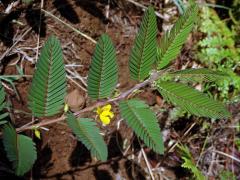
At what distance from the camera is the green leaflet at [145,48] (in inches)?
71.5

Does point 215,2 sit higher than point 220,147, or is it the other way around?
point 215,2

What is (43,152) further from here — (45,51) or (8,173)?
(45,51)

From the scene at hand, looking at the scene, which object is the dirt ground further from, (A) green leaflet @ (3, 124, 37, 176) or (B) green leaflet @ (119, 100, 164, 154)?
(B) green leaflet @ (119, 100, 164, 154)

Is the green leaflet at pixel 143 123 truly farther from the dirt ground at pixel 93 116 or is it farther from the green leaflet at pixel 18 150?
the dirt ground at pixel 93 116

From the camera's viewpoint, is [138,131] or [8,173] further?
[8,173]

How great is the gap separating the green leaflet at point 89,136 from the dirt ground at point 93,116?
955mm

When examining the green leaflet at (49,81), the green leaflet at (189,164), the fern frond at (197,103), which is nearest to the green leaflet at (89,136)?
the green leaflet at (49,81)

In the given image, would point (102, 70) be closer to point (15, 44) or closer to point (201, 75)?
point (201, 75)

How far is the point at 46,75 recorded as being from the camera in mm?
1814

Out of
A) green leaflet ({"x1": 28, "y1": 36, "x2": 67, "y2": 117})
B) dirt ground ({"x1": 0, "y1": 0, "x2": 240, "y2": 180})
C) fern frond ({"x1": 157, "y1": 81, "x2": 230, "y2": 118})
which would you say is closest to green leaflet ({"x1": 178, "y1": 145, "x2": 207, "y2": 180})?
dirt ground ({"x1": 0, "y1": 0, "x2": 240, "y2": 180})

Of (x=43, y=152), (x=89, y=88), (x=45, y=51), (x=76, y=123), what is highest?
(x=45, y=51)

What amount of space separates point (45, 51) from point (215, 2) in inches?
106

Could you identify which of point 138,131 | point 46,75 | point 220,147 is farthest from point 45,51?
point 220,147

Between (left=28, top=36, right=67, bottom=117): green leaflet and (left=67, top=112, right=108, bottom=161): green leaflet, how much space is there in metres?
0.11
